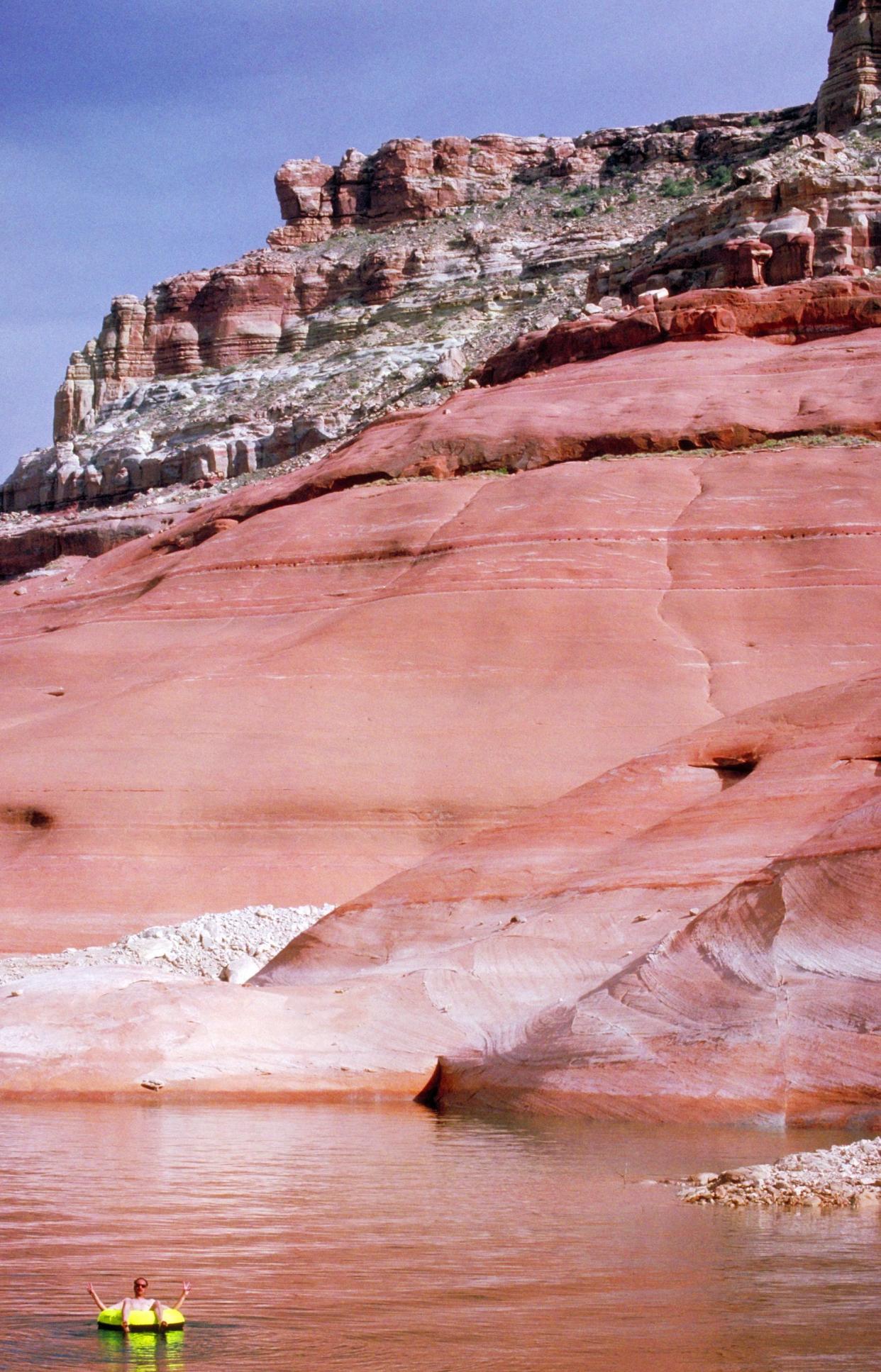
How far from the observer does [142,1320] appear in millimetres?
7473

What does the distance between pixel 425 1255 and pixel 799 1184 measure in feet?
9.09

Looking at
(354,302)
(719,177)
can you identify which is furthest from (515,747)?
(354,302)

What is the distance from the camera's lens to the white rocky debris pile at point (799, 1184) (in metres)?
10.8

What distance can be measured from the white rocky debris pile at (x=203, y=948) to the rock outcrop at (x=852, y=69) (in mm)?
70004

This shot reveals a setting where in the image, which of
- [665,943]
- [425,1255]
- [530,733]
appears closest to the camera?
[425,1255]

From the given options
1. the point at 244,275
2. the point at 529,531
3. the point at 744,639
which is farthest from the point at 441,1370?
the point at 244,275

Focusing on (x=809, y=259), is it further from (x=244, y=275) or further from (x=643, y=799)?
(x=244, y=275)

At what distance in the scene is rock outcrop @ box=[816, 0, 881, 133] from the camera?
8544 centimetres

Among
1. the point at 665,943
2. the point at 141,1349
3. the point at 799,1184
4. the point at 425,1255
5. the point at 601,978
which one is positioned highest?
the point at 141,1349

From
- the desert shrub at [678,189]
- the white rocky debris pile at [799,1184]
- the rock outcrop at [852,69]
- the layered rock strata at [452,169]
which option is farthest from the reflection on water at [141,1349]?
the layered rock strata at [452,169]

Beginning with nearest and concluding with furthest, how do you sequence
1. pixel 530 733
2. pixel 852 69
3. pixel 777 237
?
pixel 530 733 < pixel 777 237 < pixel 852 69

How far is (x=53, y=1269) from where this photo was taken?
8.97m

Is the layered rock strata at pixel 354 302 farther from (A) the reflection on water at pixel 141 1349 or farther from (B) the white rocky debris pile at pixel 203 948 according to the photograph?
(A) the reflection on water at pixel 141 1349

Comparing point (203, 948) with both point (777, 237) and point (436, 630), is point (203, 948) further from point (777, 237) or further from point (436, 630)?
point (777, 237)
